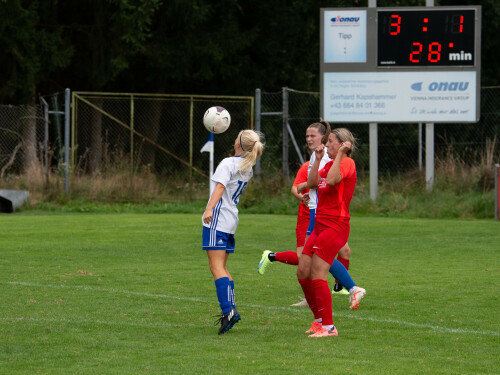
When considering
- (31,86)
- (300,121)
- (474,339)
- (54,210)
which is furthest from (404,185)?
(474,339)

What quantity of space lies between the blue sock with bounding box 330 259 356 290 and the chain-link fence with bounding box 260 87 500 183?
15405mm

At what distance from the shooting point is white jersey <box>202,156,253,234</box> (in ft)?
24.1

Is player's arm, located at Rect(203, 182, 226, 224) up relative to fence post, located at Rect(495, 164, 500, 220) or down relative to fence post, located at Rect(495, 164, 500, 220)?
up

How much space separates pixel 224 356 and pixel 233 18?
77.4 feet

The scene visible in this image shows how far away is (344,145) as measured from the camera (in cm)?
711

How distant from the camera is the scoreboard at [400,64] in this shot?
2019cm

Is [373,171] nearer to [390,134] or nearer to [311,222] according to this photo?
[390,134]

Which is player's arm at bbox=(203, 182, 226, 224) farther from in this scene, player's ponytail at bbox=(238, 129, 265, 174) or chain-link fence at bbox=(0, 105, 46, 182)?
chain-link fence at bbox=(0, 105, 46, 182)

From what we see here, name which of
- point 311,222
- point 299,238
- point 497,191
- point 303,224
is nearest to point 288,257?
point 299,238

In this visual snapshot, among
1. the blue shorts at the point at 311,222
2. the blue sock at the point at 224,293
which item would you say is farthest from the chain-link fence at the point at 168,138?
the blue sock at the point at 224,293

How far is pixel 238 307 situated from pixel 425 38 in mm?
13023

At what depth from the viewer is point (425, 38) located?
20.2m

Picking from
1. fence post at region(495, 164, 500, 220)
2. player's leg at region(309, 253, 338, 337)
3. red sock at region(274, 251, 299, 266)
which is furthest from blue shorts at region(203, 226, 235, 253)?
fence post at region(495, 164, 500, 220)

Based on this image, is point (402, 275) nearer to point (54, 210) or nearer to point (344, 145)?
point (344, 145)
